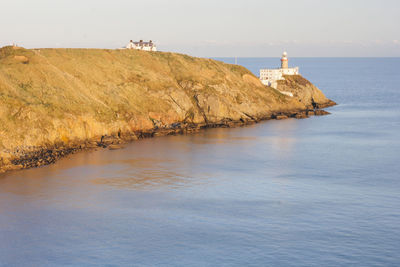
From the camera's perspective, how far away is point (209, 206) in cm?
4766

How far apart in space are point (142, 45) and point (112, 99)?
4185cm

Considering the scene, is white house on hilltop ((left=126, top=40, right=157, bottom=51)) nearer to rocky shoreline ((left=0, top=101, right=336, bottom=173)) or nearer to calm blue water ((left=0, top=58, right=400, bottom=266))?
rocky shoreline ((left=0, top=101, right=336, bottom=173))

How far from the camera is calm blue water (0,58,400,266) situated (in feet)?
120

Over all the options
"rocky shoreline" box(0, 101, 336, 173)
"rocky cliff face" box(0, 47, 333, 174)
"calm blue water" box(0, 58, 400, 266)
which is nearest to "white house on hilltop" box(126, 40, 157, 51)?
"rocky cliff face" box(0, 47, 333, 174)

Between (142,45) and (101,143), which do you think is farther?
(142,45)

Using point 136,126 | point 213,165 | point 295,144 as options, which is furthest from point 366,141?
point 136,126

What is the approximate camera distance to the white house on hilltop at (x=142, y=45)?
128375mm

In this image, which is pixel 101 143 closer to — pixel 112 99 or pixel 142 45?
pixel 112 99

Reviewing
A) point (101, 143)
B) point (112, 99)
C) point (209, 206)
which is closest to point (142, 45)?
point (112, 99)

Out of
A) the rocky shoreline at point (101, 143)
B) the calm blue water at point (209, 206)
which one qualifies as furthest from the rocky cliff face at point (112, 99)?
the calm blue water at point (209, 206)

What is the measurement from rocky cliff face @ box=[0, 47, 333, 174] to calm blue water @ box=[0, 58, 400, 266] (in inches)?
210

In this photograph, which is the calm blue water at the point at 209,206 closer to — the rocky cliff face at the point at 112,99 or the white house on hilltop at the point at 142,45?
the rocky cliff face at the point at 112,99

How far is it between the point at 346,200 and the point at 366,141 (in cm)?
3709

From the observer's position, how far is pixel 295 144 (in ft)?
268
